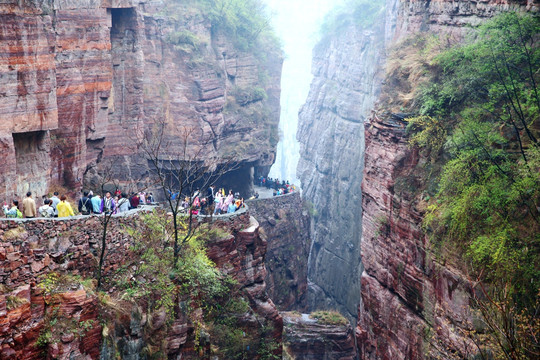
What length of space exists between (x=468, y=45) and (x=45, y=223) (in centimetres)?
1684

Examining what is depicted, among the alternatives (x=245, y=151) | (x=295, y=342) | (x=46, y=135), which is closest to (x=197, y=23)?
(x=245, y=151)

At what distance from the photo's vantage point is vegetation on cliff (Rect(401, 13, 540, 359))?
1580 centimetres

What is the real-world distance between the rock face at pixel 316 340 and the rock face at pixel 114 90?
42.2ft

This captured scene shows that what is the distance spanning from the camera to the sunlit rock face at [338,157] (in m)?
52.2

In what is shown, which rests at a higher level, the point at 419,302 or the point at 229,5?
the point at 229,5

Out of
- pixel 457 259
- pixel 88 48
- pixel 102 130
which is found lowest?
pixel 457 259

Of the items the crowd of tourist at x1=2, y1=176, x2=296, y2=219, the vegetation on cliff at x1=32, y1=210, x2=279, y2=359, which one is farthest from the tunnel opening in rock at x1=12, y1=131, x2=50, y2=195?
the vegetation on cliff at x1=32, y1=210, x2=279, y2=359

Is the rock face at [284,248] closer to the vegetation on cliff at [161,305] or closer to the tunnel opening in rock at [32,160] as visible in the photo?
the vegetation on cliff at [161,305]

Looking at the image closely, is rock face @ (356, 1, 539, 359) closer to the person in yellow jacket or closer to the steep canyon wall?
the steep canyon wall

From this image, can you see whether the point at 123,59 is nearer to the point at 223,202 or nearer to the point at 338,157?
the point at 223,202

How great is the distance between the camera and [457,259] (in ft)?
60.3

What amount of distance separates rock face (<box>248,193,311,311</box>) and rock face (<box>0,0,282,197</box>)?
4367 millimetres

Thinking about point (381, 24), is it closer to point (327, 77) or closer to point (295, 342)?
point (327, 77)

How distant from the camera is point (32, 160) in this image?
23.2 m
